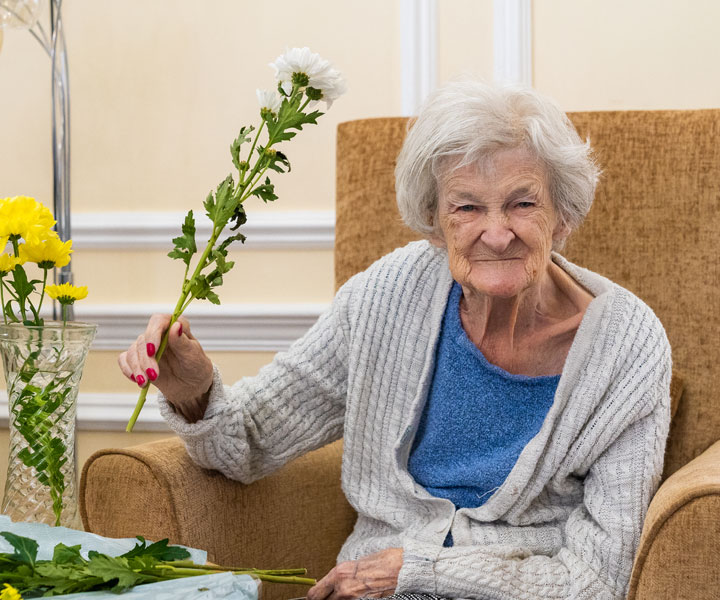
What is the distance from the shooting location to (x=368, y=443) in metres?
1.50

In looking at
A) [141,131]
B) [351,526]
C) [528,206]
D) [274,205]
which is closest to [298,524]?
[351,526]

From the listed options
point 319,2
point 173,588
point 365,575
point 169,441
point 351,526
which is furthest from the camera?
point 319,2

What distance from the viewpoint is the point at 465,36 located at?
2.07m

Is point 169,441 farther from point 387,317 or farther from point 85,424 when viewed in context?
point 85,424

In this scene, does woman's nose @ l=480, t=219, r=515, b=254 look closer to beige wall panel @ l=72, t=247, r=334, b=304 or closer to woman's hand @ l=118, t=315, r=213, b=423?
woman's hand @ l=118, t=315, r=213, b=423

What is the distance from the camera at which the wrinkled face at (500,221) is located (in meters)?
1.32

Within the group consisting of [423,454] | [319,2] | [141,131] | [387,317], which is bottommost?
[423,454]

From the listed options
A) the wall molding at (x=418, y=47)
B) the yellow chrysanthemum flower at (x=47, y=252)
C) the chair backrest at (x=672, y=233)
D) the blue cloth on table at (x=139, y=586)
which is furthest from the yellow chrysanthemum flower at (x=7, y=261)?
the wall molding at (x=418, y=47)

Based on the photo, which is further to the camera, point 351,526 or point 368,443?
point 351,526

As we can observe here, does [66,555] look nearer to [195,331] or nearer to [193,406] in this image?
[193,406]

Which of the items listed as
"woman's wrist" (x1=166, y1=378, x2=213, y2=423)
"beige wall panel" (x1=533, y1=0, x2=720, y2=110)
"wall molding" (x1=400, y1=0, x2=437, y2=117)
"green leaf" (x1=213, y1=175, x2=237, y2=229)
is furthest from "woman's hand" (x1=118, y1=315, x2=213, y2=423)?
"beige wall panel" (x1=533, y1=0, x2=720, y2=110)

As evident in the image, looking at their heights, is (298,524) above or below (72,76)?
below

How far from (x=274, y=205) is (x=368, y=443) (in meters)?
0.83

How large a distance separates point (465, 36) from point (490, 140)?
2.78 ft
